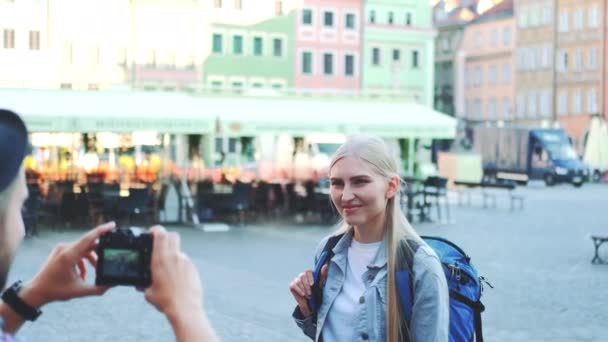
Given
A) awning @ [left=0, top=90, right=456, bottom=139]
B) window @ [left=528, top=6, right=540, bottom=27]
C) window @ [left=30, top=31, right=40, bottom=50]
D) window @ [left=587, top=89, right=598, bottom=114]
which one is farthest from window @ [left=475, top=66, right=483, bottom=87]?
awning @ [left=0, top=90, right=456, bottom=139]

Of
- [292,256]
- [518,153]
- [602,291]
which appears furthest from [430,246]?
[518,153]

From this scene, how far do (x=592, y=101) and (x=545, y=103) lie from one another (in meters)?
4.87

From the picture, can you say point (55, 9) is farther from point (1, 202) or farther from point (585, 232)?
point (1, 202)

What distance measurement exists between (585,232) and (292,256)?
291 inches

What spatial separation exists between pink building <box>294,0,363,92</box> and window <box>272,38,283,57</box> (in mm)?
1036

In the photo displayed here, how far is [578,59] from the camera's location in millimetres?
68875

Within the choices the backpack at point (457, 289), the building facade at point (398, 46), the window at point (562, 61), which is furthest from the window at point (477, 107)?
the backpack at point (457, 289)

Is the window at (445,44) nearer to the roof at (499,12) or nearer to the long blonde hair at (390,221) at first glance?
the roof at (499,12)

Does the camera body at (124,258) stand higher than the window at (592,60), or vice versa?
the window at (592,60)

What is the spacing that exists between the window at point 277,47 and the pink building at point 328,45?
1.04 metres

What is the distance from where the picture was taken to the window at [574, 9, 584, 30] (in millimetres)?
68312

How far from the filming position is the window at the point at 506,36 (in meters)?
75.6

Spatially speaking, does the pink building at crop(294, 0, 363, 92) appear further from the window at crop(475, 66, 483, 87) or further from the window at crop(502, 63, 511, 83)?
the window at crop(475, 66, 483, 87)

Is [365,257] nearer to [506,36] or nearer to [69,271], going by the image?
[69,271]
